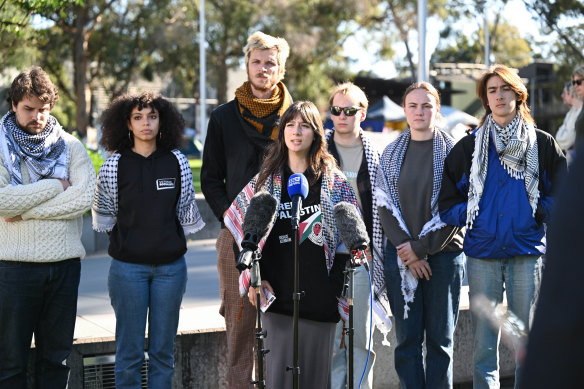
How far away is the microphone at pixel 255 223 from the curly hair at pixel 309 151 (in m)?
0.43

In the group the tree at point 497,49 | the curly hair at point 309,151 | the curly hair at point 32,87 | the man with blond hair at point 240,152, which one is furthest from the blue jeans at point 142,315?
the tree at point 497,49

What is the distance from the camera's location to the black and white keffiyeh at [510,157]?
4.85 m

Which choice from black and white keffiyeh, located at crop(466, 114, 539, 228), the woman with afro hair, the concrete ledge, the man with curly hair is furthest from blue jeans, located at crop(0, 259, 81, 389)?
black and white keffiyeh, located at crop(466, 114, 539, 228)

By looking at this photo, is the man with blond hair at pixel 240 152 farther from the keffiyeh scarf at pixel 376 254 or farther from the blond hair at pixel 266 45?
the keffiyeh scarf at pixel 376 254

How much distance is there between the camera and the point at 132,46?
126ft

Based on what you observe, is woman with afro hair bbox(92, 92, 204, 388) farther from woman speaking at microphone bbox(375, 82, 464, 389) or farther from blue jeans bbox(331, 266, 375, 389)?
woman speaking at microphone bbox(375, 82, 464, 389)

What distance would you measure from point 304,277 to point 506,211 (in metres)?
1.50

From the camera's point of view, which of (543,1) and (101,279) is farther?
(543,1)

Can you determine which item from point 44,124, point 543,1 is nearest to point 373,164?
point 44,124

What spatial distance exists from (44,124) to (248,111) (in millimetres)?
1358

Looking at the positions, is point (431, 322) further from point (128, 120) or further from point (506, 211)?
point (128, 120)

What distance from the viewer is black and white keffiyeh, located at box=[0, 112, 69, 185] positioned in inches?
187

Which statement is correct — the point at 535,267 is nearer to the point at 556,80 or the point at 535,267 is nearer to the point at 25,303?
the point at 25,303

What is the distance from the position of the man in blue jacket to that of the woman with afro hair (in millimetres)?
1832
